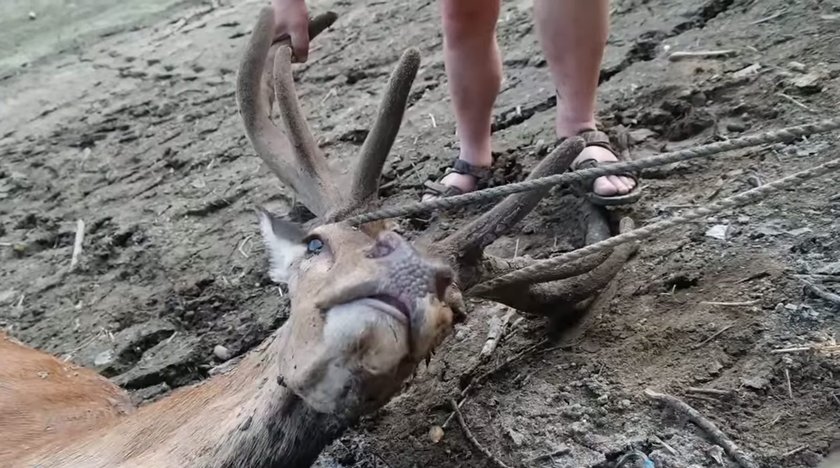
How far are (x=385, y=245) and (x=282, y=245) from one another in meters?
0.46

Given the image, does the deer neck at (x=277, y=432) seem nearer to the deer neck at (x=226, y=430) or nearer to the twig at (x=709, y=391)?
the deer neck at (x=226, y=430)

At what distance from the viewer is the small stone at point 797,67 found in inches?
127

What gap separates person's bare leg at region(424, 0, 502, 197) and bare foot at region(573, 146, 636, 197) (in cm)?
45

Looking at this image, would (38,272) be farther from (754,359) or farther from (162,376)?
(754,359)

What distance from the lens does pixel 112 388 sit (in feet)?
9.32

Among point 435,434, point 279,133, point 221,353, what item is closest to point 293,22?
point 279,133

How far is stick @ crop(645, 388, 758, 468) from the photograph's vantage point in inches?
77.2

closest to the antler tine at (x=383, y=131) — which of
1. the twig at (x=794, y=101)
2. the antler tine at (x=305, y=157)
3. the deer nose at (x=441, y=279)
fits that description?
the antler tine at (x=305, y=157)

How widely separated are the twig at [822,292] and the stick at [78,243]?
3.18 m

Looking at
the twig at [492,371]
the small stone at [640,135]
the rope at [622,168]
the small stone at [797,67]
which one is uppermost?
the rope at [622,168]

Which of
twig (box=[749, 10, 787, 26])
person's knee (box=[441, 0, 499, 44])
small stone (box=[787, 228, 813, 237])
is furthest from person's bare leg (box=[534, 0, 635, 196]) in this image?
twig (box=[749, 10, 787, 26])

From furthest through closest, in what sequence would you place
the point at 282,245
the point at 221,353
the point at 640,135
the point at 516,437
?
the point at 640,135, the point at 221,353, the point at 516,437, the point at 282,245

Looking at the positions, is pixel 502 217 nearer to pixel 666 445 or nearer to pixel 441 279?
pixel 441 279

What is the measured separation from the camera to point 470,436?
7.47ft
